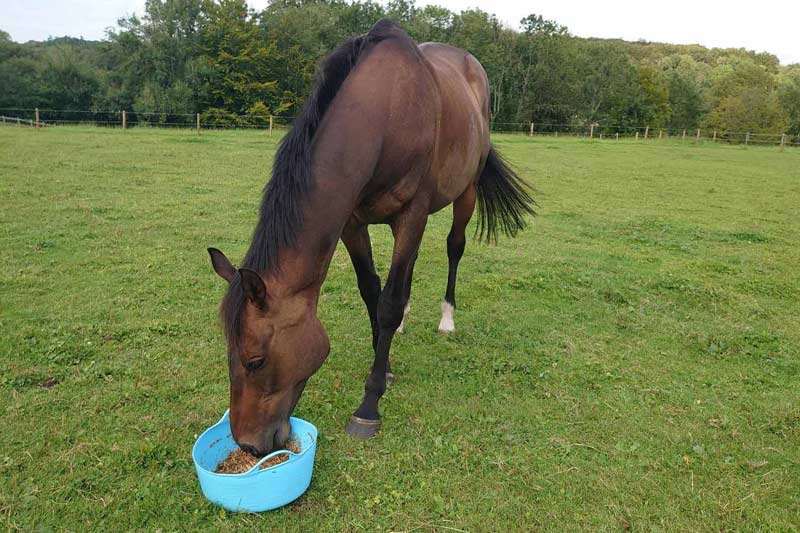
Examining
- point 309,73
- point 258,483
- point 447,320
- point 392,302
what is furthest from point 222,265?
point 309,73

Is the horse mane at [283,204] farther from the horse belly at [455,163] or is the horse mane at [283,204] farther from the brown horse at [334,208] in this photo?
the horse belly at [455,163]

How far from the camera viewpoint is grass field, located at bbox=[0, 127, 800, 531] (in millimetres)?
2283

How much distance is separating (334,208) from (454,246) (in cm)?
235

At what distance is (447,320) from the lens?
4270 mm

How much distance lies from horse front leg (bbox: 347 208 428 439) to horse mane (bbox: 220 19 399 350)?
0.79m

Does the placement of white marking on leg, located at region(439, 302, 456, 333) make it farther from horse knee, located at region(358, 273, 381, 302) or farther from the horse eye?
the horse eye

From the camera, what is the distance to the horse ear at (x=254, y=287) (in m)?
1.91

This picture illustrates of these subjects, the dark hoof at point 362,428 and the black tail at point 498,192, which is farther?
the black tail at point 498,192

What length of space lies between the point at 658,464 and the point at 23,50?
54.6 m

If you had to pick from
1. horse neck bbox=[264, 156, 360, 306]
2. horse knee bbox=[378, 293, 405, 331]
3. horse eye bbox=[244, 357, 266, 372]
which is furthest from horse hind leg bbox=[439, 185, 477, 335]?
horse eye bbox=[244, 357, 266, 372]

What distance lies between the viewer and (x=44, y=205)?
7352 millimetres

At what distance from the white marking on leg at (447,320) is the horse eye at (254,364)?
2313mm

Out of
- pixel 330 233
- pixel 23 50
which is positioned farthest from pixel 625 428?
pixel 23 50

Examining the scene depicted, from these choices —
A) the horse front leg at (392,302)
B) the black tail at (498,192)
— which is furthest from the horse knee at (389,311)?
the black tail at (498,192)
